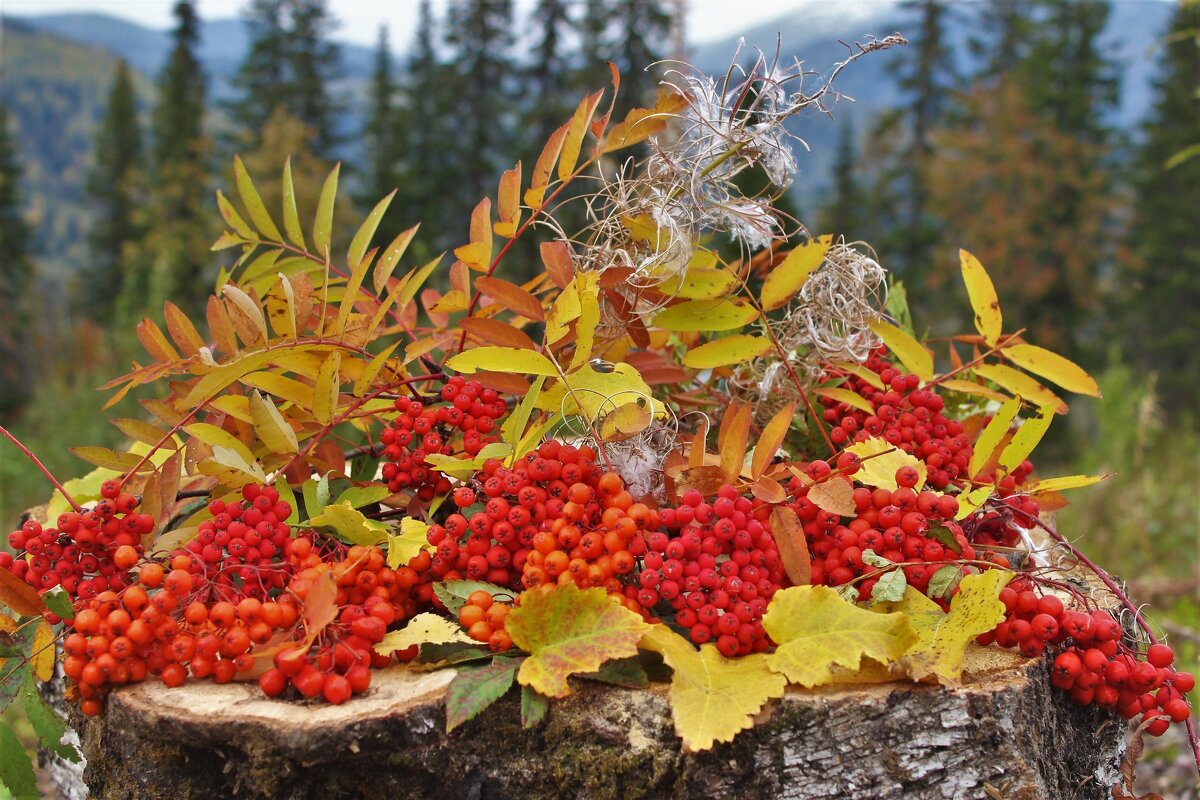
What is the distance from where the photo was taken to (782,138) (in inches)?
68.4

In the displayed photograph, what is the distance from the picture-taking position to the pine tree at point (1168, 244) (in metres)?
18.7

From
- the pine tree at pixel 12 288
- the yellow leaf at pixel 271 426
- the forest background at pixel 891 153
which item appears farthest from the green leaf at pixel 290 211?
the pine tree at pixel 12 288

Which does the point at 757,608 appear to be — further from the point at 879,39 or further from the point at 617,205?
the point at 879,39

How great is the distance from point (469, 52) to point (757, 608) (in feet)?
76.7

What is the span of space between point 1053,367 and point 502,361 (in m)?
1.10

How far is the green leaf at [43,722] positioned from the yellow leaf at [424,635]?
1.71 ft

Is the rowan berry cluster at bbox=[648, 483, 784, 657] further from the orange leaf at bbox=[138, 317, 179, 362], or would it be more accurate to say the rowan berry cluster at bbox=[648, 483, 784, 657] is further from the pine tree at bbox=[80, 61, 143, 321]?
the pine tree at bbox=[80, 61, 143, 321]

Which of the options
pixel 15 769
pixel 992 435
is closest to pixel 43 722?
pixel 15 769

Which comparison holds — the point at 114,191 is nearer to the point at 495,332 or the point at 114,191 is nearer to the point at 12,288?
the point at 12,288

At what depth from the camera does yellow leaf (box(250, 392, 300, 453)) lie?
4.76ft

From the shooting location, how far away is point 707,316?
173cm

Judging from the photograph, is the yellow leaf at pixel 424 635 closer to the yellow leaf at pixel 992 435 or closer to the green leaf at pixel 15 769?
the green leaf at pixel 15 769

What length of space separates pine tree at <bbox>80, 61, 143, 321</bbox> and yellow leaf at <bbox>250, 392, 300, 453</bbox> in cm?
3155

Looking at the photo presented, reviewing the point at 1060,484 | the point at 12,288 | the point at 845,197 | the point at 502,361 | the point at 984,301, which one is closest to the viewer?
the point at 502,361
